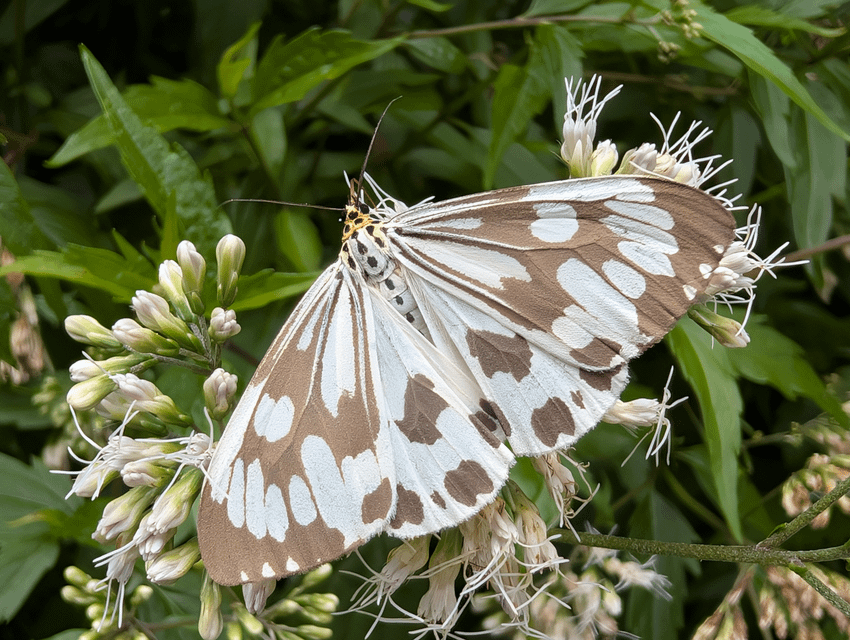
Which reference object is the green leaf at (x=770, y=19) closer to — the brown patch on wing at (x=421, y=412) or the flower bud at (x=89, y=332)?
the brown patch on wing at (x=421, y=412)

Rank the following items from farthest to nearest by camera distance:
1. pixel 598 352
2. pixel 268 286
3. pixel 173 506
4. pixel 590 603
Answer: pixel 590 603 < pixel 268 286 < pixel 173 506 < pixel 598 352

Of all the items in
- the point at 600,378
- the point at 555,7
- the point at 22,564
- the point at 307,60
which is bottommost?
the point at 22,564

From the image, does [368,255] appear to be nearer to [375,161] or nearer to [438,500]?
[438,500]

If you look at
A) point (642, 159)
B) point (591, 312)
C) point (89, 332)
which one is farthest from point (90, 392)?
point (642, 159)

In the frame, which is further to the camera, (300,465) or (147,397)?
(147,397)

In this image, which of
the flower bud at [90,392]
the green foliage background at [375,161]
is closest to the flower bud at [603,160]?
the green foliage background at [375,161]

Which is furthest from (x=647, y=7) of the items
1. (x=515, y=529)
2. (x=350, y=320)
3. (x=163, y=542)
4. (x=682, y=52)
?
(x=163, y=542)
